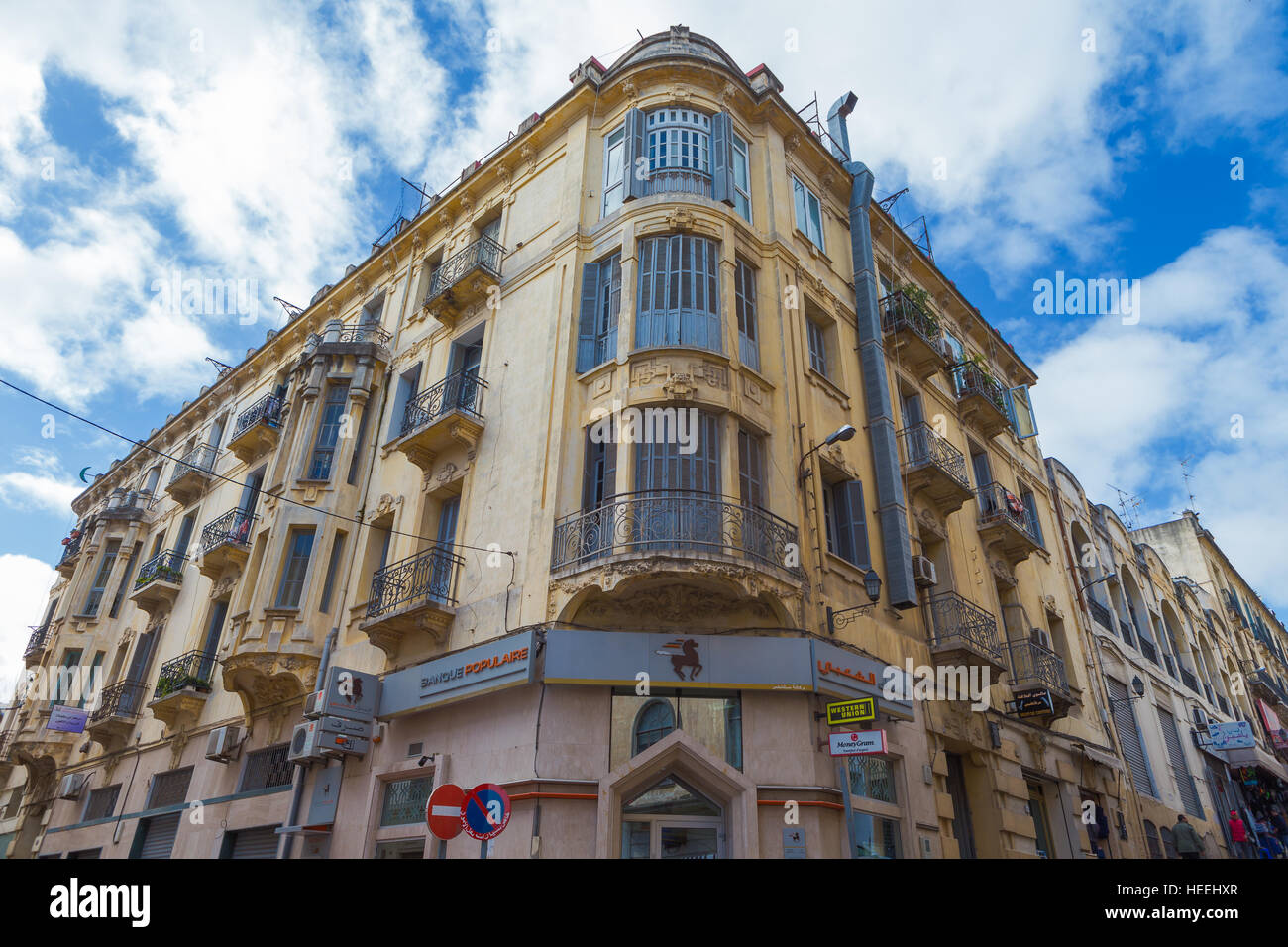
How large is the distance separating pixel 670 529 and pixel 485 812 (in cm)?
494

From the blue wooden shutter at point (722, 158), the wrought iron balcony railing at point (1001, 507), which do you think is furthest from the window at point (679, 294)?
the wrought iron balcony railing at point (1001, 507)

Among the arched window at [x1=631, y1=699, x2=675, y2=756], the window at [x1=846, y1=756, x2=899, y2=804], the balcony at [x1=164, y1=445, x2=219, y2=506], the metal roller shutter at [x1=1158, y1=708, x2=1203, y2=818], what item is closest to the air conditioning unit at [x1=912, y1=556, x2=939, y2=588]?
the window at [x1=846, y1=756, x2=899, y2=804]

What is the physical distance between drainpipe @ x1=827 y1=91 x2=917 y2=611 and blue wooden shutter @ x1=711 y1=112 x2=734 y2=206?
4.48 m

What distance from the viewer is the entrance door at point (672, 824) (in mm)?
10758

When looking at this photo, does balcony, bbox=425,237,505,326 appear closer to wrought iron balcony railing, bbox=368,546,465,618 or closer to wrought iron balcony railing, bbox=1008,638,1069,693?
wrought iron balcony railing, bbox=368,546,465,618

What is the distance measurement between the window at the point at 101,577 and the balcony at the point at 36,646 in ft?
7.43

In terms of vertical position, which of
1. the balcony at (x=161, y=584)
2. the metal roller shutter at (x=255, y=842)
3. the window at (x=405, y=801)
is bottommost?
the metal roller shutter at (x=255, y=842)

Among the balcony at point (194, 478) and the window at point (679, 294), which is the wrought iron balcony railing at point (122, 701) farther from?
the window at point (679, 294)

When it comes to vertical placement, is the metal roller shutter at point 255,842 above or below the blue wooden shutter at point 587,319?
below

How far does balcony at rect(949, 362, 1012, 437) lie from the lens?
20.8m

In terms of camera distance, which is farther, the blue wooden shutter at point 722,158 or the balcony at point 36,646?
the balcony at point 36,646

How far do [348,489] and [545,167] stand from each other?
871cm
